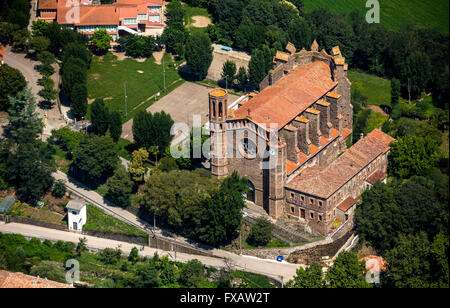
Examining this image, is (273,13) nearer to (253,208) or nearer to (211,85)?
(211,85)

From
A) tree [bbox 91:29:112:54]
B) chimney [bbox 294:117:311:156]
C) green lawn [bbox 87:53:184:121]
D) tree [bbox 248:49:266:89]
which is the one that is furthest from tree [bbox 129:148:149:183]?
tree [bbox 91:29:112:54]

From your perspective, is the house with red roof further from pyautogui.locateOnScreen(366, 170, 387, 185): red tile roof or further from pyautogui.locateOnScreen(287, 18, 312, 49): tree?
pyautogui.locateOnScreen(366, 170, 387, 185): red tile roof

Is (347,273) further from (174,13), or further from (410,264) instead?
(174,13)

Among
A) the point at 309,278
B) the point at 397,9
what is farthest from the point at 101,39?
the point at 309,278

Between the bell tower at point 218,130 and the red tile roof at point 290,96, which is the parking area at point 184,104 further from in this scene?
the bell tower at point 218,130

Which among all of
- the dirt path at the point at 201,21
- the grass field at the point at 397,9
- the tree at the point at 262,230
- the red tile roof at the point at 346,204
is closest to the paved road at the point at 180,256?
the tree at the point at 262,230
